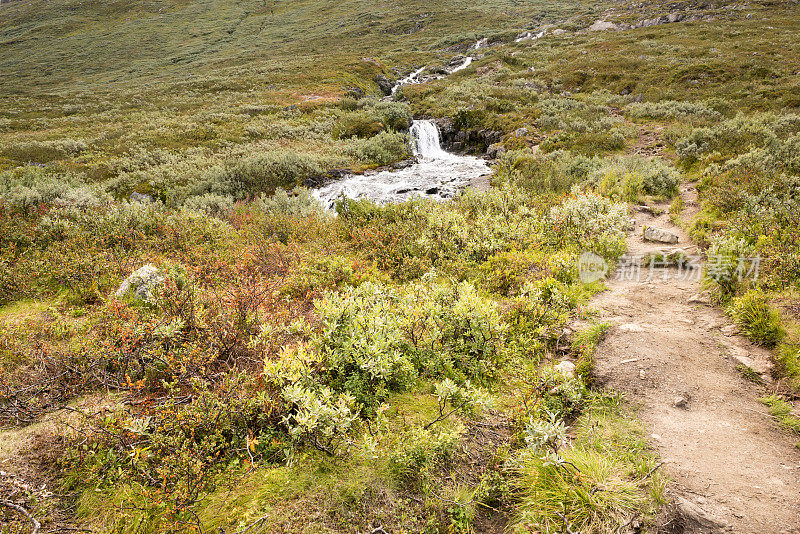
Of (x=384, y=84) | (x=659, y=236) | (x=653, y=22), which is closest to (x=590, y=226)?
(x=659, y=236)

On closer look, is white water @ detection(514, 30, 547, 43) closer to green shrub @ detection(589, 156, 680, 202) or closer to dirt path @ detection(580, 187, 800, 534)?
green shrub @ detection(589, 156, 680, 202)

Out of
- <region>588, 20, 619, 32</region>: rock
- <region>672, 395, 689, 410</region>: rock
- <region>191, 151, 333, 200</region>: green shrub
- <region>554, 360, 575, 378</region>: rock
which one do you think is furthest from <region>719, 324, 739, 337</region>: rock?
<region>588, 20, 619, 32</region>: rock

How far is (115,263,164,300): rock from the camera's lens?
23.0 ft

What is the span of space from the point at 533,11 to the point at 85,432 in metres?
140

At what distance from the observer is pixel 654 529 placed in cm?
319

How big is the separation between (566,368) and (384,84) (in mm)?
60610

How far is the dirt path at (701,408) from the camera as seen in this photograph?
335cm

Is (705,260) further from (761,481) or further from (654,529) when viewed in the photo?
(654,529)

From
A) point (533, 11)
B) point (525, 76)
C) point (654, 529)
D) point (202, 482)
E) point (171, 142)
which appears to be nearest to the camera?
point (654, 529)

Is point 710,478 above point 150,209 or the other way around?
the other way around

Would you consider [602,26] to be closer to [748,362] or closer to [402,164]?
[402,164]

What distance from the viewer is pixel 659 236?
33.0 feet

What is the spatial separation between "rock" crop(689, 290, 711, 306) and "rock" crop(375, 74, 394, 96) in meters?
55.8

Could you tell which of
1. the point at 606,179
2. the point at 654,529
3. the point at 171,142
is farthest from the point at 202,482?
the point at 171,142
